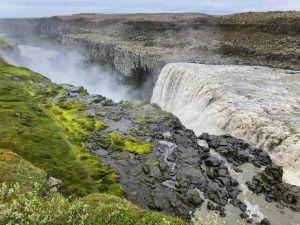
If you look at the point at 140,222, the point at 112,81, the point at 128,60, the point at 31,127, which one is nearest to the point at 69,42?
the point at 112,81

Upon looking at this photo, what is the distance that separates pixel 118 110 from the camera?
66312 millimetres

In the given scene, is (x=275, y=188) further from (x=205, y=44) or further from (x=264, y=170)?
(x=205, y=44)

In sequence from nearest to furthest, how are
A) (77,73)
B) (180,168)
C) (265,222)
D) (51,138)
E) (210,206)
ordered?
1. (265,222)
2. (210,206)
3. (180,168)
4. (51,138)
5. (77,73)

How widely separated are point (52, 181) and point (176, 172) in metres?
14.7

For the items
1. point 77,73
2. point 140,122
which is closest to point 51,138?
point 140,122

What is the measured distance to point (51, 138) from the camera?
4884cm

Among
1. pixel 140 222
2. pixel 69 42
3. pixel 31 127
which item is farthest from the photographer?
pixel 69 42

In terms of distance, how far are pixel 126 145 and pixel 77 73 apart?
104m

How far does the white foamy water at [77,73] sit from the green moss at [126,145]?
4990cm

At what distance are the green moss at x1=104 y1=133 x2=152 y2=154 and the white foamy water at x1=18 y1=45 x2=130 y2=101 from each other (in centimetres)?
4990

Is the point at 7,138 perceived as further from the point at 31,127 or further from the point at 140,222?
the point at 140,222

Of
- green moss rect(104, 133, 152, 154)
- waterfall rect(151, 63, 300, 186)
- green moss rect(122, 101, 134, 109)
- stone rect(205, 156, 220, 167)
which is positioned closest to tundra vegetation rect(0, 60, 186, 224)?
green moss rect(104, 133, 152, 154)

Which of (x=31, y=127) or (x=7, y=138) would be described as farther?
(x=31, y=127)

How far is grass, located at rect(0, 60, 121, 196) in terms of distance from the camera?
38.2 meters
